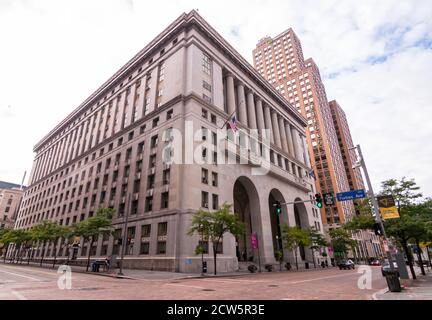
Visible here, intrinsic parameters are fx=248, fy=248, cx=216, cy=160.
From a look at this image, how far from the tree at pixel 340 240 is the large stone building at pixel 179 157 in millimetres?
13228

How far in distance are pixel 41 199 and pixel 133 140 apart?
154ft

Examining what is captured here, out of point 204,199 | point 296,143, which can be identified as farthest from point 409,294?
point 296,143

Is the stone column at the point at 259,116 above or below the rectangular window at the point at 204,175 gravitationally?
above

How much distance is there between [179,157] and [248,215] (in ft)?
78.4

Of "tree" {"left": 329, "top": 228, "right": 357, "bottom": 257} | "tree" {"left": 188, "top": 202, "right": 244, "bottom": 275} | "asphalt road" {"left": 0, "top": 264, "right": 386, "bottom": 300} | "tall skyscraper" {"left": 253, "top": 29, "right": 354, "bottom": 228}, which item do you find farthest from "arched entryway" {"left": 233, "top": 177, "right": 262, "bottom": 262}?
"tall skyscraper" {"left": 253, "top": 29, "right": 354, "bottom": 228}

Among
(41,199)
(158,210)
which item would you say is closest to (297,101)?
(158,210)

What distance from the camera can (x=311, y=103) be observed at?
107m

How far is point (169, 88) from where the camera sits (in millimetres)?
44531


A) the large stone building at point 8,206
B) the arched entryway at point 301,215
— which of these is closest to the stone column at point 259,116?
the arched entryway at point 301,215

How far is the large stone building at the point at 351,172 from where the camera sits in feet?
343

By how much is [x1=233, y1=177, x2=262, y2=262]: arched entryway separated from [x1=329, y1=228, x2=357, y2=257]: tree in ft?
126

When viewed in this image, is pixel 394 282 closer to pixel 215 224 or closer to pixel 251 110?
pixel 215 224

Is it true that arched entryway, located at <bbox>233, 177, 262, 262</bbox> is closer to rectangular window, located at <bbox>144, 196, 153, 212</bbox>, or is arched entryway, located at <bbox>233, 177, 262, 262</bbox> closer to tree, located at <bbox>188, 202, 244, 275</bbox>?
tree, located at <bbox>188, 202, 244, 275</bbox>

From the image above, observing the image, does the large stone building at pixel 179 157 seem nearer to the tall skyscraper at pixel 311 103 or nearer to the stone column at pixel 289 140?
the stone column at pixel 289 140
